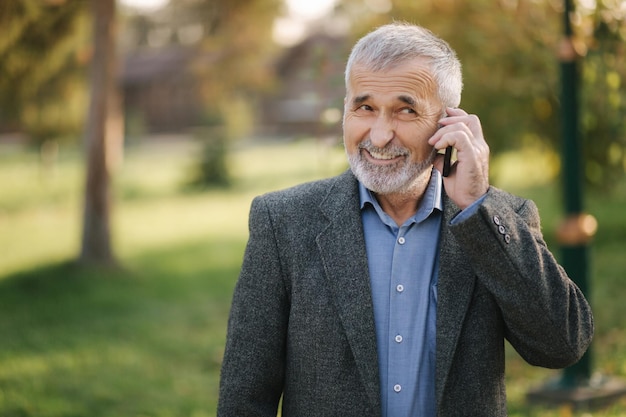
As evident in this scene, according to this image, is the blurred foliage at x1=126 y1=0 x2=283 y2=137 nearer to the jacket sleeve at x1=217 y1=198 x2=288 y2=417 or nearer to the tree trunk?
the tree trunk

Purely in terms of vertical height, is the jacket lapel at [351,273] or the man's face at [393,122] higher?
the man's face at [393,122]

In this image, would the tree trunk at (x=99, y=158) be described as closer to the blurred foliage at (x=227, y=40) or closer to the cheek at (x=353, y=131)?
the blurred foliage at (x=227, y=40)

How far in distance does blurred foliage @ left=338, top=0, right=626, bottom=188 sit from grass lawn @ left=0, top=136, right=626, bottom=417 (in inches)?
68.0

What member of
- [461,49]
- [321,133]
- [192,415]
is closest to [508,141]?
[461,49]

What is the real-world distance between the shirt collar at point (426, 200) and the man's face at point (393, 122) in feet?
0.32

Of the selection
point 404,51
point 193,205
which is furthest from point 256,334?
point 193,205

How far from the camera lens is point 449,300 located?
2311mm

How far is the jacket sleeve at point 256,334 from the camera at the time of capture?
92.9 inches

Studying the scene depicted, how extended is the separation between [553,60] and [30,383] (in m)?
5.88

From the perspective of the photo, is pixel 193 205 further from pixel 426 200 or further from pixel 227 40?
pixel 426 200

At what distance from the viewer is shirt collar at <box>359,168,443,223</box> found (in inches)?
97.2

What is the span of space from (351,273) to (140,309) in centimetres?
761

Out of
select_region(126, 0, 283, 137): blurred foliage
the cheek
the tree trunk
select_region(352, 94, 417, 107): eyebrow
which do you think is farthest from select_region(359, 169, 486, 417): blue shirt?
select_region(126, 0, 283, 137): blurred foliage

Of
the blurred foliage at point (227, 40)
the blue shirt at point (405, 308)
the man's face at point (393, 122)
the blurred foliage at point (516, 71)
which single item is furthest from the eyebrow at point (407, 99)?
the blurred foliage at point (227, 40)
